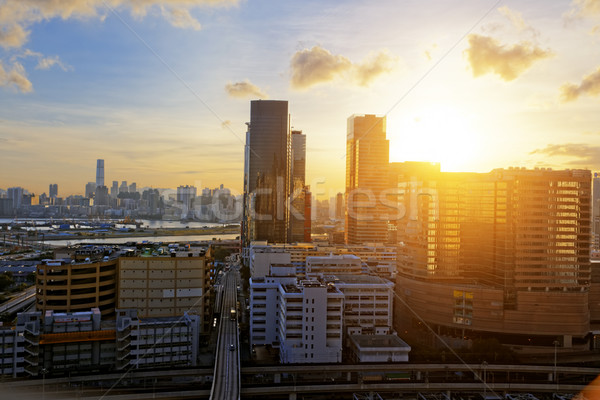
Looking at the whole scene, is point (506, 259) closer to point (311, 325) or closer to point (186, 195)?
point (311, 325)

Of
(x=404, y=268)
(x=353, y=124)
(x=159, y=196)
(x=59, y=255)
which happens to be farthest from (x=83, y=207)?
(x=404, y=268)

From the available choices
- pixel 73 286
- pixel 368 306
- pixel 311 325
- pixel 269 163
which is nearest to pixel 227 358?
→ pixel 311 325

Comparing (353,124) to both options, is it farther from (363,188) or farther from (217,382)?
(217,382)

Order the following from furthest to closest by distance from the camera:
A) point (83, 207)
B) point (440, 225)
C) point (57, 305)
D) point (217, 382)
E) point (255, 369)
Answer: point (83, 207) → point (440, 225) → point (57, 305) → point (255, 369) → point (217, 382)

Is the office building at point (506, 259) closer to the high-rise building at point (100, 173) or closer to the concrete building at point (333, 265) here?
the concrete building at point (333, 265)

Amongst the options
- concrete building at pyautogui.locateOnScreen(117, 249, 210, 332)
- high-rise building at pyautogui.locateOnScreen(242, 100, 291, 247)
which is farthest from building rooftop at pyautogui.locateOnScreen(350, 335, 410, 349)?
high-rise building at pyautogui.locateOnScreen(242, 100, 291, 247)

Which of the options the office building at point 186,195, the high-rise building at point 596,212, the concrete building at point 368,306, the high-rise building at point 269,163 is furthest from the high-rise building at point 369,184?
the office building at point 186,195
